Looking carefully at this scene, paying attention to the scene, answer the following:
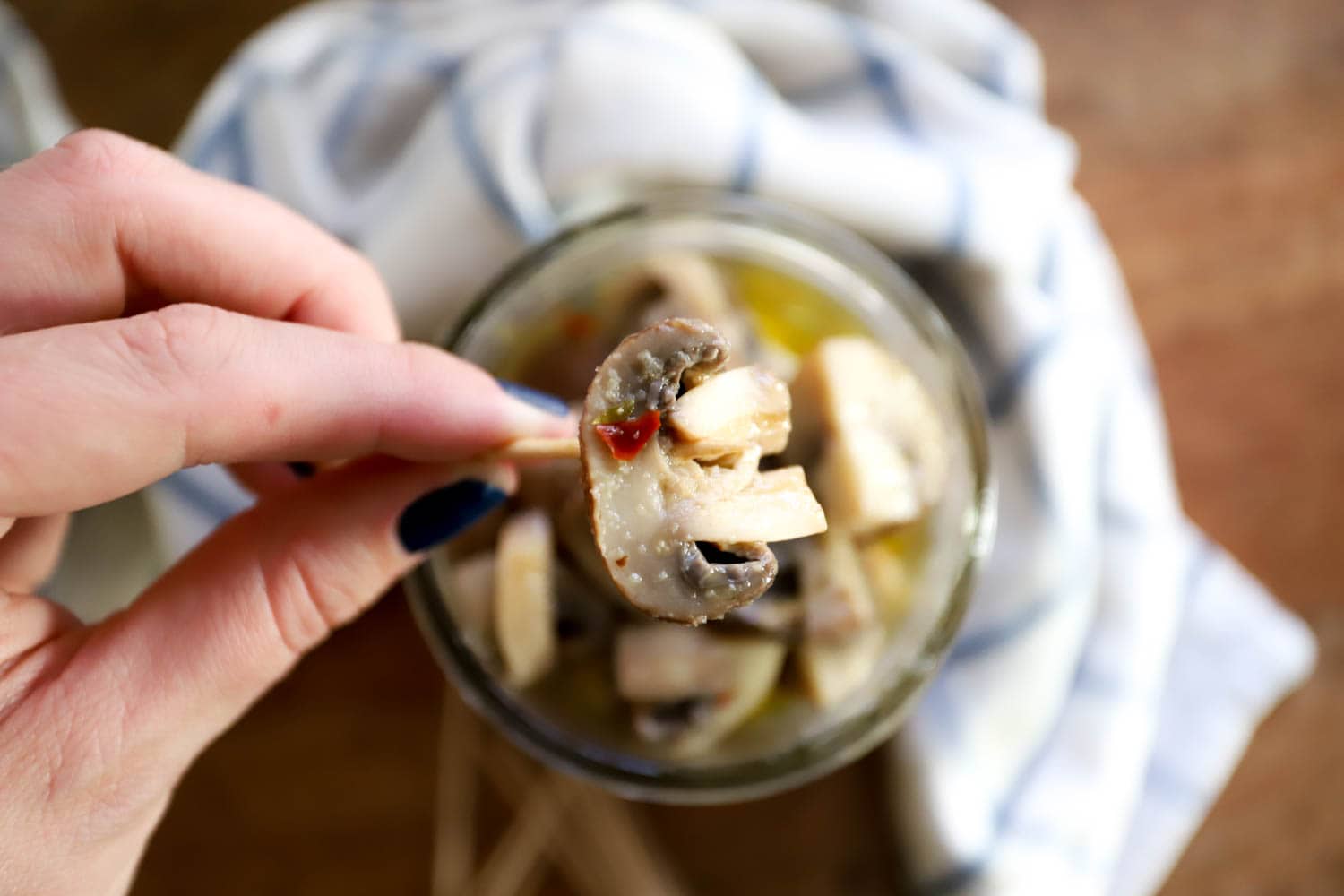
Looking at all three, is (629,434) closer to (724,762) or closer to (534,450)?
(534,450)

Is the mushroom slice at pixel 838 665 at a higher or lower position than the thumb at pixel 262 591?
lower

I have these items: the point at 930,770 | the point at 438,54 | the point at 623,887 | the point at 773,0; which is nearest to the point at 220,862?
the point at 623,887

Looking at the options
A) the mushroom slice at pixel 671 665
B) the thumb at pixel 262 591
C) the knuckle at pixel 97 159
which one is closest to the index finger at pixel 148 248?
the knuckle at pixel 97 159

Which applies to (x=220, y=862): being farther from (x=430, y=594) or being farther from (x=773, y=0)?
(x=773, y=0)

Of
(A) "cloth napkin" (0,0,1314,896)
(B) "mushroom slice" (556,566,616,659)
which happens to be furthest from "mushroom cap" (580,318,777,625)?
(A) "cloth napkin" (0,0,1314,896)

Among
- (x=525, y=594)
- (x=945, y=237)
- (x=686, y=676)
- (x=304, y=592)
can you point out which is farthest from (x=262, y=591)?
(x=945, y=237)

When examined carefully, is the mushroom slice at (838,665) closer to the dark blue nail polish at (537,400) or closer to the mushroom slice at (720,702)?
the mushroom slice at (720,702)
